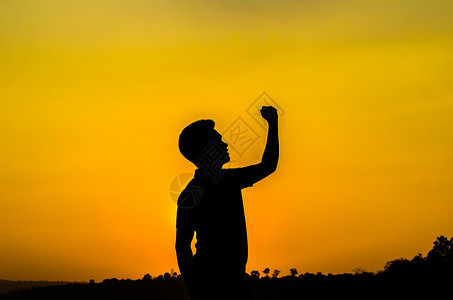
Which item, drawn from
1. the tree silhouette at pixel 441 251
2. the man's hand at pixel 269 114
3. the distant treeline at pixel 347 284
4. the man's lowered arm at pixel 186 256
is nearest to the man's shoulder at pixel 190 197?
the man's lowered arm at pixel 186 256

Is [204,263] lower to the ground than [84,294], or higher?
lower

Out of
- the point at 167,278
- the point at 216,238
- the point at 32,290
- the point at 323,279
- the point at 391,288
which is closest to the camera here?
the point at 216,238

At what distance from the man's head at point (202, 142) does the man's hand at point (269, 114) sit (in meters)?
0.54

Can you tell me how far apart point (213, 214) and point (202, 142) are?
0.76 metres

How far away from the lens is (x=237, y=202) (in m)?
8.11

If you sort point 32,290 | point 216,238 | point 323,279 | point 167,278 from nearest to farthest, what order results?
point 216,238 → point 323,279 → point 167,278 → point 32,290

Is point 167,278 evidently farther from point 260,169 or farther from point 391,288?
point 260,169

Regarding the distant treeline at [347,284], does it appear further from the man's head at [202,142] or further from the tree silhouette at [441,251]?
the man's head at [202,142]

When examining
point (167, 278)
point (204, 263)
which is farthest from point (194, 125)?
point (167, 278)

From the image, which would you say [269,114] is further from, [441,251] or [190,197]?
[441,251]

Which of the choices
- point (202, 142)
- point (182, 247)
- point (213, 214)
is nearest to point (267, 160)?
point (202, 142)

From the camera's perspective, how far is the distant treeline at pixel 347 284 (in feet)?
42.9

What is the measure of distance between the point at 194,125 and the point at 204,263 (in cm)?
141

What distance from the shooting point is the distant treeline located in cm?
1308
